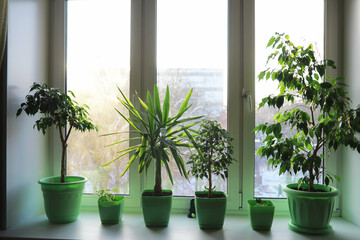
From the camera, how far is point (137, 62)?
2.83 meters

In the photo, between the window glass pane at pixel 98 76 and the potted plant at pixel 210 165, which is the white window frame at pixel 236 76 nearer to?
the window glass pane at pixel 98 76

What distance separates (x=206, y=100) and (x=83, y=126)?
3.33 ft

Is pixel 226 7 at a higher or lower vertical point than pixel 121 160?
higher

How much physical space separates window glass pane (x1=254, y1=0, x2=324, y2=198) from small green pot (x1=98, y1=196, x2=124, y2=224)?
3.72 ft

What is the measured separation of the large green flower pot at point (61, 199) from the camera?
8.07 ft

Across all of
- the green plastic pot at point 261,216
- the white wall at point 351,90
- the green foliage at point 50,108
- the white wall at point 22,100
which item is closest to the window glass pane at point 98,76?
the white wall at point 22,100

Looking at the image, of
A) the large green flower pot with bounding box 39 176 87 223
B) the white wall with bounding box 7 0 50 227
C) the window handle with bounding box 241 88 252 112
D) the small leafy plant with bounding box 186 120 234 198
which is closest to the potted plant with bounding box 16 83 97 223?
the large green flower pot with bounding box 39 176 87 223

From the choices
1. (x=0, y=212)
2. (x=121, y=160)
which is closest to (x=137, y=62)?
(x=121, y=160)

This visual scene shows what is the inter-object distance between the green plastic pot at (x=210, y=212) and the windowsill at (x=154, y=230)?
58 mm

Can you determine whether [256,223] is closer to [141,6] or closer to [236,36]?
[236,36]

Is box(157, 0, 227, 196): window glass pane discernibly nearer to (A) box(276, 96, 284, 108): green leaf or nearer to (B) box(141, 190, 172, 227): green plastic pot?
(B) box(141, 190, 172, 227): green plastic pot

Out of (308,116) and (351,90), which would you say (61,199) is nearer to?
(308,116)

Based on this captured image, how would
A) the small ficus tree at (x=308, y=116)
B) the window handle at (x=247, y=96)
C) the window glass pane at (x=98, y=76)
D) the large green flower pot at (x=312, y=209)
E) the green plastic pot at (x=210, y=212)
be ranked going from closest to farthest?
the small ficus tree at (x=308, y=116)
the large green flower pot at (x=312, y=209)
the green plastic pot at (x=210, y=212)
the window handle at (x=247, y=96)
the window glass pane at (x=98, y=76)

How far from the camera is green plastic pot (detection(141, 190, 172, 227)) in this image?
7.95ft
